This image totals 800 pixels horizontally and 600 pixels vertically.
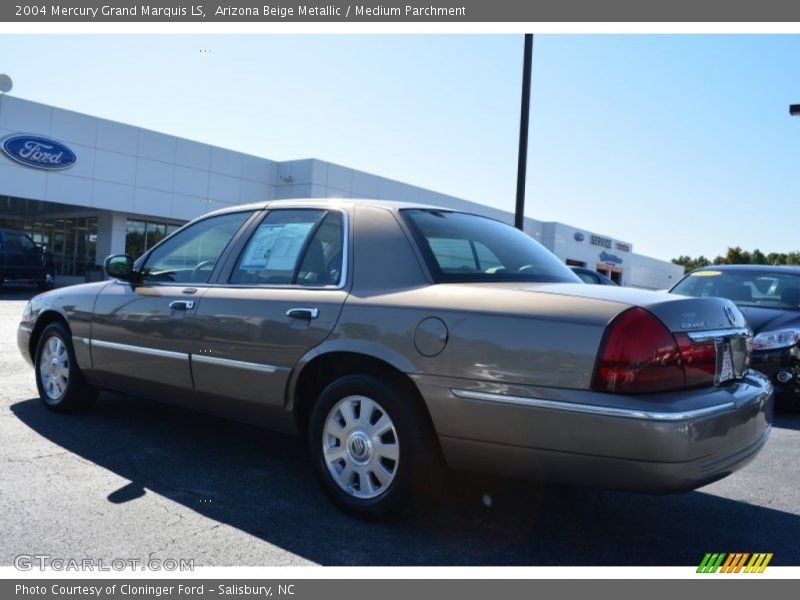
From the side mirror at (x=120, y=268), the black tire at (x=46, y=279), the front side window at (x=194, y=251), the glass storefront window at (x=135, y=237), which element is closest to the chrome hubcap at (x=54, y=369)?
the side mirror at (x=120, y=268)

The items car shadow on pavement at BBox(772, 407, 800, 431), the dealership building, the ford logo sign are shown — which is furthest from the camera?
the dealership building

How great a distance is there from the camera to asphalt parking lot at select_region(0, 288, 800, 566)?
2930 mm

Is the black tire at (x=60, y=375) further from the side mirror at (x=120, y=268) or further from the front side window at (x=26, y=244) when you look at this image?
the front side window at (x=26, y=244)

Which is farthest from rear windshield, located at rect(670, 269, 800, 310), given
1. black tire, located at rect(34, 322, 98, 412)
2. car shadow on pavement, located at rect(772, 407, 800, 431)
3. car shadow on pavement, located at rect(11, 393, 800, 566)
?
black tire, located at rect(34, 322, 98, 412)

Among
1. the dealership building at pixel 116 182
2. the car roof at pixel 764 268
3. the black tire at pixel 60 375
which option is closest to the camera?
the black tire at pixel 60 375

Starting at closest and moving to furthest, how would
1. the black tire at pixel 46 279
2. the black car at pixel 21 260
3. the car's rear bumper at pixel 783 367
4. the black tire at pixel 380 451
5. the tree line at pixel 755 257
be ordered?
the black tire at pixel 380 451 < the car's rear bumper at pixel 783 367 < the black car at pixel 21 260 < the black tire at pixel 46 279 < the tree line at pixel 755 257

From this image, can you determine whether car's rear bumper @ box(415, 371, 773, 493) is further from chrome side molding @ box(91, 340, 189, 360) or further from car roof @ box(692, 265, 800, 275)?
car roof @ box(692, 265, 800, 275)

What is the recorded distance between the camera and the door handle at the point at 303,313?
3.51 metres

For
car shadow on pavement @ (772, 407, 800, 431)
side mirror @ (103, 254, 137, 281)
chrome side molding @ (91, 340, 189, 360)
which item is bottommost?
car shadow on pavement @ (772, 407, 800, 431)

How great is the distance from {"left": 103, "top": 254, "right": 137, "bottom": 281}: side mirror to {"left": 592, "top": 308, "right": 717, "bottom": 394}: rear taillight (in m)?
3.40

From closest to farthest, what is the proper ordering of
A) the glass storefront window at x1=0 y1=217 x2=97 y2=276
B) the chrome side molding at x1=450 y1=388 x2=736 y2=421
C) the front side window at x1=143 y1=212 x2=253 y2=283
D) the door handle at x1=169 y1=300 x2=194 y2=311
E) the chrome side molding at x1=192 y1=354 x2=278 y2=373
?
1. the chrome side molding at x1=450 y1=388 x2=736 y2=421
2. the chrome side molding at x1=192 y1=354 x2=278 y2=373
3. the door handle at x1=169 y1=300 x2=194 y2=311
4. the front side window at x1=143 y1=212 x2=253 y2=283
5. the glass storefront window at x1=0 y1=217 x2=97 y2=276

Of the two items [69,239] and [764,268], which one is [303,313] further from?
[69,239]

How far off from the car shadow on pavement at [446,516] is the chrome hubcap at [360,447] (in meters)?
0.19
